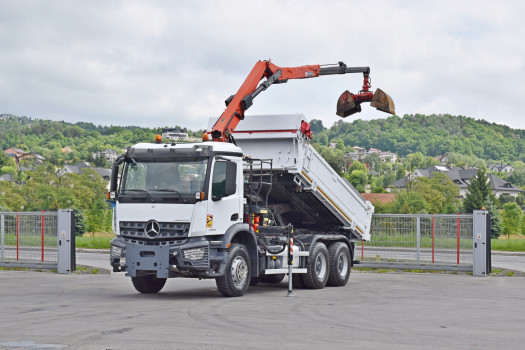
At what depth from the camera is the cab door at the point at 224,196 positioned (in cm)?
1555

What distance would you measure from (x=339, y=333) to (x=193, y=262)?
4839 mm

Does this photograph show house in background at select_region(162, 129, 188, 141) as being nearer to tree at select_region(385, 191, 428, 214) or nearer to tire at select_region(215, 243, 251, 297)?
tire at select_region(215, 243, 251, 297)

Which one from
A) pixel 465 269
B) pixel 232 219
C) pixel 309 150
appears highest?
pixel 309 150

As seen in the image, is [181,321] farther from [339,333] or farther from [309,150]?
[309,150]

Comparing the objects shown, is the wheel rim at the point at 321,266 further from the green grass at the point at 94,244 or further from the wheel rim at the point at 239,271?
the green grass at the point at 94,244

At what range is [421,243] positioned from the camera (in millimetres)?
24750

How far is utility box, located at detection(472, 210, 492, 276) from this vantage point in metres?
23.1

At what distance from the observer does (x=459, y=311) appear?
46.1ft

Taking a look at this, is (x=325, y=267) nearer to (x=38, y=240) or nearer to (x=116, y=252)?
(x=116, y=252)

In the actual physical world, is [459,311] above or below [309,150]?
below

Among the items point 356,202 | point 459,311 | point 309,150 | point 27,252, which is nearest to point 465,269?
point 356,202

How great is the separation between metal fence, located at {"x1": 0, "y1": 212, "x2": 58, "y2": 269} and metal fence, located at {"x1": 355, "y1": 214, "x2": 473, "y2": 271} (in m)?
9.27

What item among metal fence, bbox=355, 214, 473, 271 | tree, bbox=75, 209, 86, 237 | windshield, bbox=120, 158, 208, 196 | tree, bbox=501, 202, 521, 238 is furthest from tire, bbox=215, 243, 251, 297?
Result: tree, bbox=501, 202, 521, 238

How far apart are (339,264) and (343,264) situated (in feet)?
0.68
